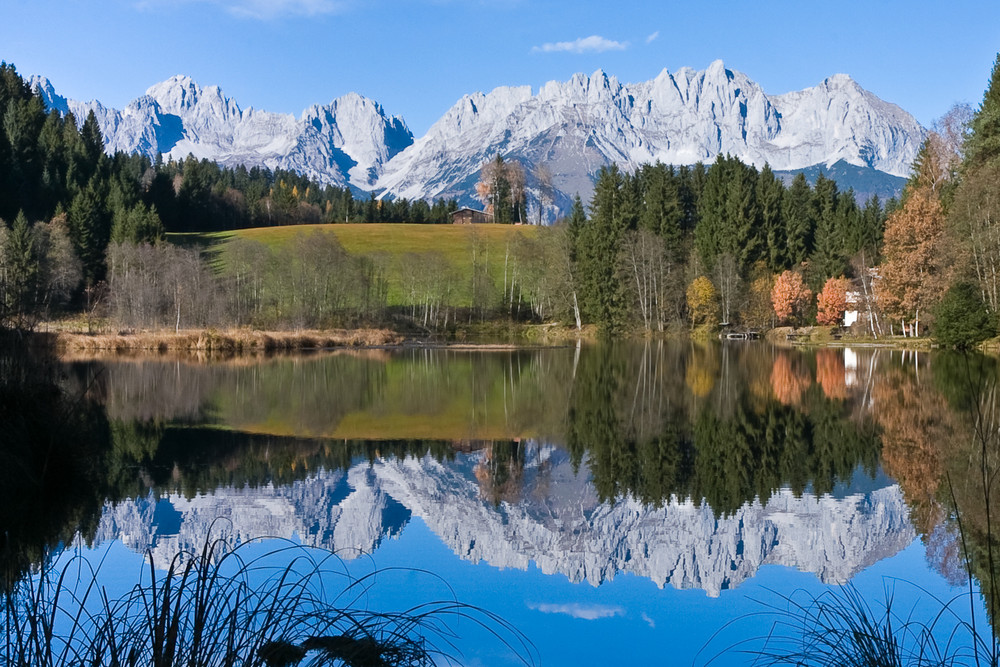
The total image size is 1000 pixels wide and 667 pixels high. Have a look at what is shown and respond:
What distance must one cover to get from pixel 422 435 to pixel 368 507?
259 inches

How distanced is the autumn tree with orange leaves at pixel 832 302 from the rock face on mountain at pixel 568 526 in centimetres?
5579

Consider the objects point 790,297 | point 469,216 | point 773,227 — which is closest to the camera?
point 790,297

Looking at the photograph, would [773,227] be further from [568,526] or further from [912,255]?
[568,526]

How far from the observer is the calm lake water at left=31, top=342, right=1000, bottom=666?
753 cm

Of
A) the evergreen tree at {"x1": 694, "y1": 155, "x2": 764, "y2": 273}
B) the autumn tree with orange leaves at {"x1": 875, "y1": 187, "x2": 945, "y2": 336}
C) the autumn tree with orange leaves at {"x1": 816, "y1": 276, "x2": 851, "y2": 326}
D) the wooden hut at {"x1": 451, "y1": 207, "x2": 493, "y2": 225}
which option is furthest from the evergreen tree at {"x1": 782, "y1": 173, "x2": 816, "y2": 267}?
the wooden hut at {"x1": 451, "y1": 207, "x2": 493, "y2": 225}

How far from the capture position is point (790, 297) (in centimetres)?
6688

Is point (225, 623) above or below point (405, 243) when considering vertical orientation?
below

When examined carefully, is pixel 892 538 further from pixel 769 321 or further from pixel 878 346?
pixel 769 321

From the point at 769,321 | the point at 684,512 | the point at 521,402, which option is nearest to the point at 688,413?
the point at 521,402

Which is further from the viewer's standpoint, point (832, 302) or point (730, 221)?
point (730, 221)

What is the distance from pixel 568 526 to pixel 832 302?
59240mm

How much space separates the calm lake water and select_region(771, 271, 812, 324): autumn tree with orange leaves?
4387cm

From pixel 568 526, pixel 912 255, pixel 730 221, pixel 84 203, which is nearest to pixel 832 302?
pixel 730 221

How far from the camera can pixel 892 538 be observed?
9.35m
